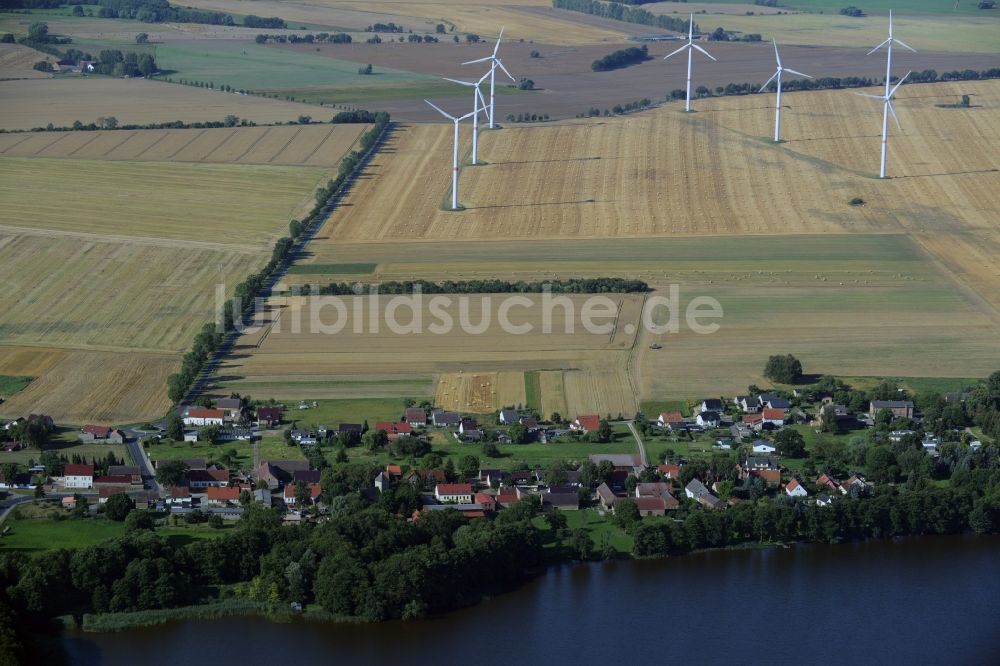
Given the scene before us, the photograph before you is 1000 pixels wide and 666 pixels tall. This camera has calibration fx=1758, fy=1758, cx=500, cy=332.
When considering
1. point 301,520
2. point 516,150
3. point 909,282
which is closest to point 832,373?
point 909,282

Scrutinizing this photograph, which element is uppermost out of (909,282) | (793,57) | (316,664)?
(793,57)

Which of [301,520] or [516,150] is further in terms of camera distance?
[516,150]

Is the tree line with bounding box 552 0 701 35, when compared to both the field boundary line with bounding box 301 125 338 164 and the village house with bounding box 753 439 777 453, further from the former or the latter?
the village house with bounding box 753 439 777 453

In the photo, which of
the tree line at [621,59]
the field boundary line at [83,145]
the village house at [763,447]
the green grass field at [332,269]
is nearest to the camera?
the village house at [763,447]

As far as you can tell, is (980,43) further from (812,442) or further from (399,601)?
(399,601)

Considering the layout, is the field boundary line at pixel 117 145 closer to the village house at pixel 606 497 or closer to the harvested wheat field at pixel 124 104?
the harvested wheat field at pixel 124 104

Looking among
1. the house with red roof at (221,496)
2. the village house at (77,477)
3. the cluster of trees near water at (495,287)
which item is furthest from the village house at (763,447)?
the village house at (77,477)
